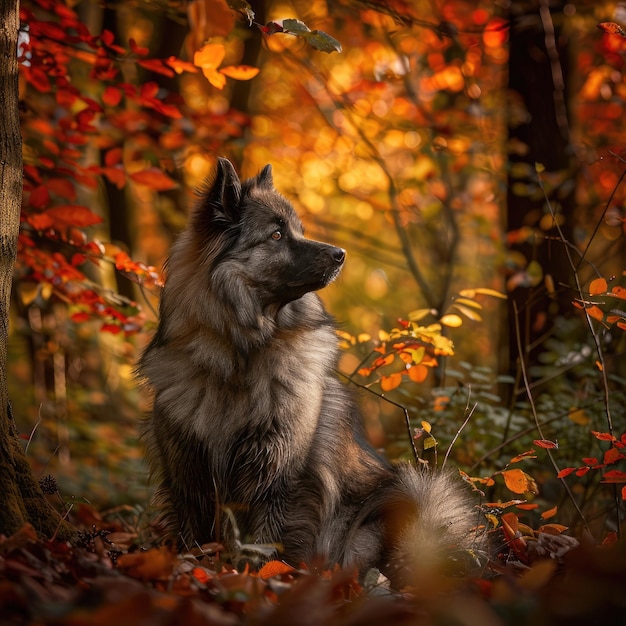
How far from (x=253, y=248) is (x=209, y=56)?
1.09m

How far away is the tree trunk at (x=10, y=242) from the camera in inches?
112

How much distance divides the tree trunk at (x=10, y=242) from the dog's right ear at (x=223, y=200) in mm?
1203

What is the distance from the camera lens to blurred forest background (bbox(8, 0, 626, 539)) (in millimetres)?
4641

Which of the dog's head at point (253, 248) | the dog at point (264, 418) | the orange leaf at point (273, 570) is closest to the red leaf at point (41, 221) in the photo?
the dog at point (264, 418)

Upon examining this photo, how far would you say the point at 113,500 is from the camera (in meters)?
6.53

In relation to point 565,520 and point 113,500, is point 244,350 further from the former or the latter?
point 113,500

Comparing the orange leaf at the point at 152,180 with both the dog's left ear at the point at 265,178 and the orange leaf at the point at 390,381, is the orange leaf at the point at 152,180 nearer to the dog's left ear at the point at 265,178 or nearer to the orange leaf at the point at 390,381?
the dog's left ear at the point at 265,178

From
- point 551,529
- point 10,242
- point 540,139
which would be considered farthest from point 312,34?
point 540,139

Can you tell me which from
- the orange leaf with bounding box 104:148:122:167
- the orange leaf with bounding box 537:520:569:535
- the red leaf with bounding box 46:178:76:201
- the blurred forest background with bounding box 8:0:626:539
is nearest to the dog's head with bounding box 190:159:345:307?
the blurred forest background with bounding box 8:0:626:539

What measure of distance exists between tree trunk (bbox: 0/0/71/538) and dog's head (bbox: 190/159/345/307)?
1.18 meters

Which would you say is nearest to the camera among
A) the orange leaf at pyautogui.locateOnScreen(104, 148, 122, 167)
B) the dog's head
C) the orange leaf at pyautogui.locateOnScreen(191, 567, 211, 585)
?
the orange leaf at pyautogui.locateOnScreen(191, 567, 211, 585)

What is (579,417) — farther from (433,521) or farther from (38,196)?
(38,196)

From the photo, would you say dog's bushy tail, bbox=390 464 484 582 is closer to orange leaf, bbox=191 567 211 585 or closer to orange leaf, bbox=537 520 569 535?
orange leaf, bbox=537 520 569 535

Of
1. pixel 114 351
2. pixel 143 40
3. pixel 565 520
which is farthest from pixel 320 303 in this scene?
pixel 143 40
